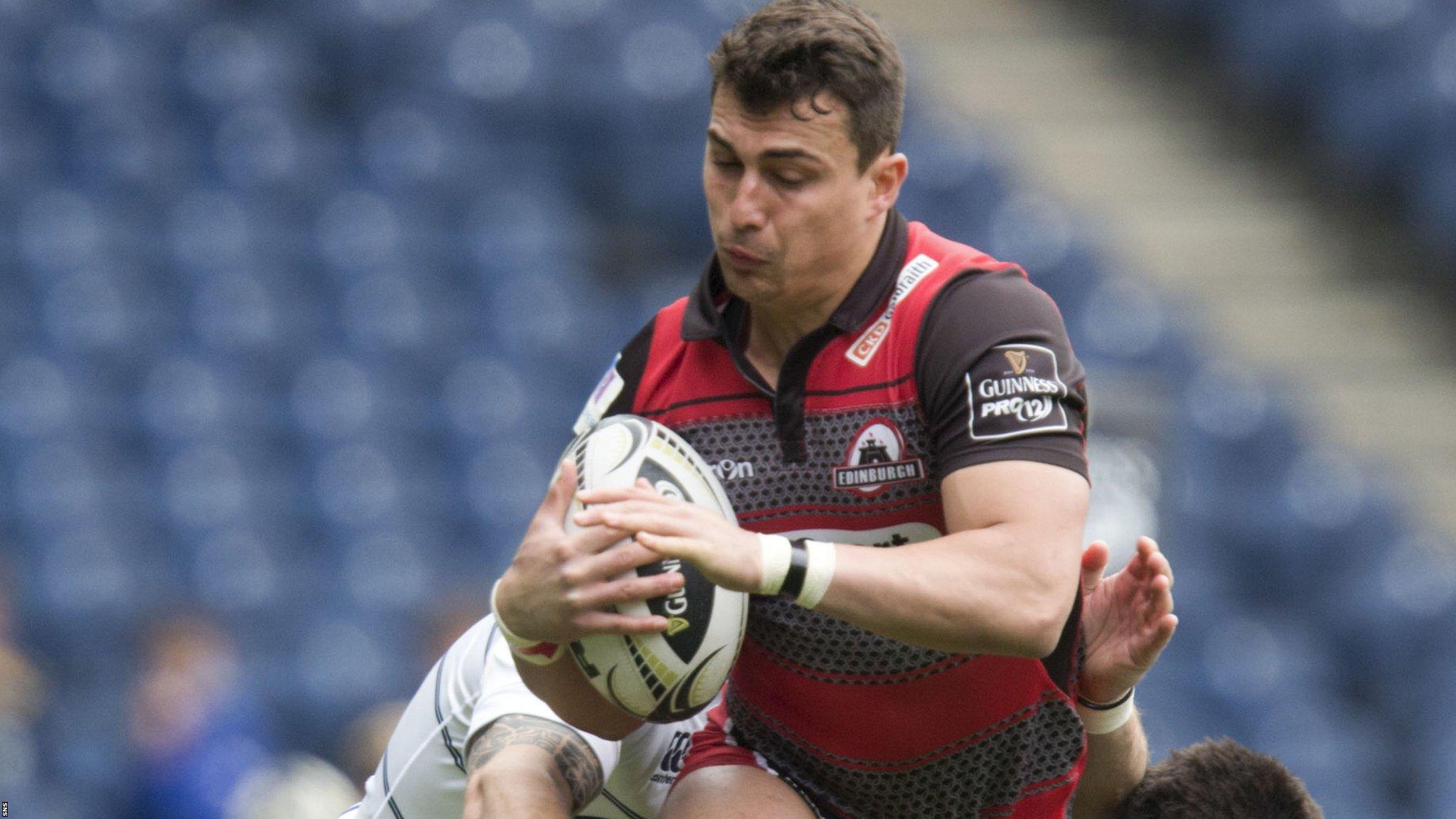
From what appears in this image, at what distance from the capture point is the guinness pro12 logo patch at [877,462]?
3.26 meters

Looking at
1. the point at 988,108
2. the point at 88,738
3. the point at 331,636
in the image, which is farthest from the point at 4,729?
the point at 988,108

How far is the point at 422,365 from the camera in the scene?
906 cm

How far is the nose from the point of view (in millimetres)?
3172

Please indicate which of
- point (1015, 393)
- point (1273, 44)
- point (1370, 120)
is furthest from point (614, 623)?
point (1273, 44)

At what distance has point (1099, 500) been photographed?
292 inches

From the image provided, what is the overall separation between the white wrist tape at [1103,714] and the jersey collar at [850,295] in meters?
1.05

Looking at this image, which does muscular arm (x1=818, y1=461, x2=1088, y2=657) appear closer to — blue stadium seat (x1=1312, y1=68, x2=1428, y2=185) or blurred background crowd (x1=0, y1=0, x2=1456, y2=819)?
blurred background crowd (x1=0, y1=0, x2=1456, y2=819)

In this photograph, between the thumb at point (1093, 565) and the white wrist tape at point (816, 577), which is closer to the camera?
the white wrist tape at point (816, 577)

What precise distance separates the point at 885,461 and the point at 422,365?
608 centimetres

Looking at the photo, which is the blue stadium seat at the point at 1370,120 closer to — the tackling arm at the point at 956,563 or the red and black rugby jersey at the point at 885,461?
the red and black rugby jersey at the point at 885,461

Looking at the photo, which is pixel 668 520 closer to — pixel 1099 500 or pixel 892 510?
pixel 892 510

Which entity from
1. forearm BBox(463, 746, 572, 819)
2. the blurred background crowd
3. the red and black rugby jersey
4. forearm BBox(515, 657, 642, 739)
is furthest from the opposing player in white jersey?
the blurred background crowd

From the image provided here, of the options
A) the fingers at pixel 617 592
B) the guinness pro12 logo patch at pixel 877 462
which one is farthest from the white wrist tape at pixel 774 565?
the guinness pro12 logo patch at pixel 877 462

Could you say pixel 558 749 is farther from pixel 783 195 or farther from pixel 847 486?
pixel 783 195
